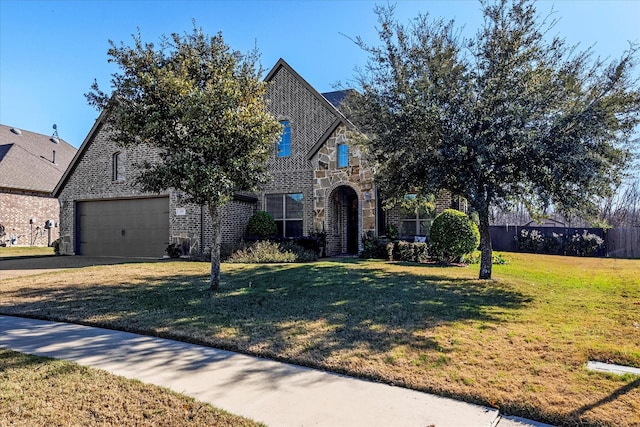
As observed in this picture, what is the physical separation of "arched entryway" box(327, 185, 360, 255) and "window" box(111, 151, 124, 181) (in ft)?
30.7

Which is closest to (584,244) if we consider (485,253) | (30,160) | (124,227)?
(485,253)

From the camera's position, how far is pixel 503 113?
8.64 metres

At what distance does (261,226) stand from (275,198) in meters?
1.96

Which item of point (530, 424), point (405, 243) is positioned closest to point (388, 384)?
point (530, 424)

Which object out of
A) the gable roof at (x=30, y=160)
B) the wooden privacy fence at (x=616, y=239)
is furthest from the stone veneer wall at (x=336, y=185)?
the gable roof at (x=30, y=160)

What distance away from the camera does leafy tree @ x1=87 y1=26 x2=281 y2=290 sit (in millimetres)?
7352

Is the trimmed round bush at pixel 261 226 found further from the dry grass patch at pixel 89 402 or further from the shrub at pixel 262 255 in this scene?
the dry grass patch at pixel 89 402

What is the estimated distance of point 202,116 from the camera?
7328 mm

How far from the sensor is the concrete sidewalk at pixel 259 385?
3215 mm

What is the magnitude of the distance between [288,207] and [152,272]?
747 cm

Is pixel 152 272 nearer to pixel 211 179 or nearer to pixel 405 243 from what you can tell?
pixel 211 179

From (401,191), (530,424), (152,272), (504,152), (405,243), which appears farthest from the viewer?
(405,243)

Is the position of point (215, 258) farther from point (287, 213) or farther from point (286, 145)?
point (286, 145)

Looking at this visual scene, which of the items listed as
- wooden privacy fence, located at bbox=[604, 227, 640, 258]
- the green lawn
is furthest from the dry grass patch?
wooden privacy fence, located at bbox=[604, 227, 640, 258]
